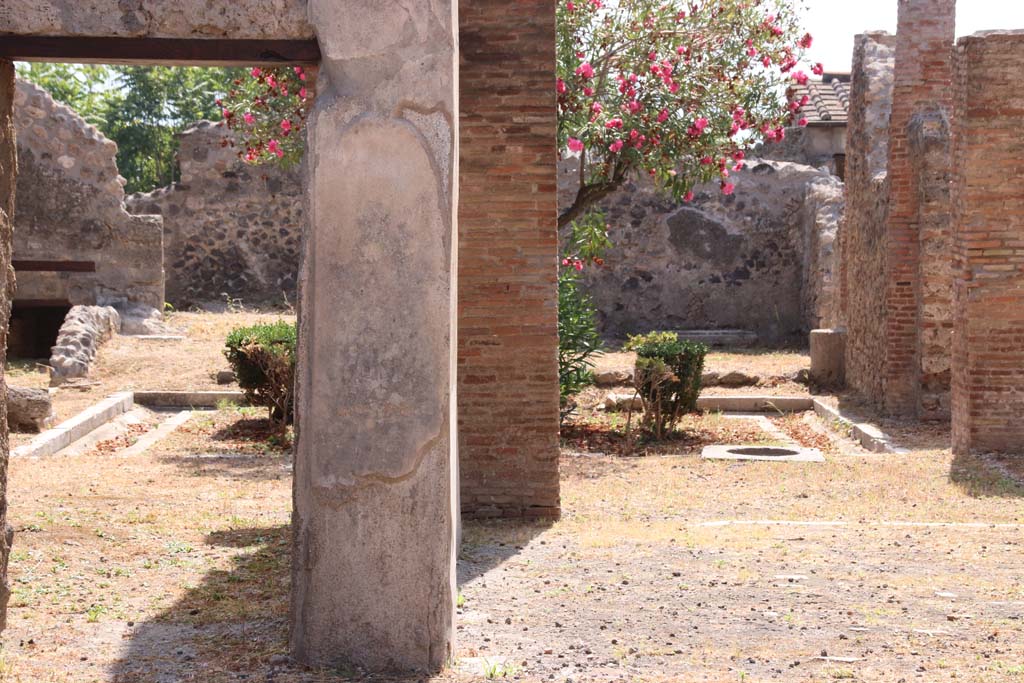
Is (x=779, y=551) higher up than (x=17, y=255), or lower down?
lower down

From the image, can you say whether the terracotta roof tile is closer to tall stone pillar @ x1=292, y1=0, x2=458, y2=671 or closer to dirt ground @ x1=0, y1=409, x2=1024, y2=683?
dirt ground @ x1=0, y1=409, x2=1024, y2=683

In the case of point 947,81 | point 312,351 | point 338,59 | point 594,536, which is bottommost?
point 594,536

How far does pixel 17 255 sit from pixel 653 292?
8.87 metres

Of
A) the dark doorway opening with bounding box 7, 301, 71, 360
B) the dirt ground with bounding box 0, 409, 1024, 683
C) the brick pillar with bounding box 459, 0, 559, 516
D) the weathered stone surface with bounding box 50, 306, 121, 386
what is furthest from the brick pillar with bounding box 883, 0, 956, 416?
the dark doorway opening with bounding box 7, 301, 71, 360

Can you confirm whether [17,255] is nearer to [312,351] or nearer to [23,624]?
[23,624]

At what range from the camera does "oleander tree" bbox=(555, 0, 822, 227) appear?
1121 cm

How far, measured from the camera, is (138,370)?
14258 millimetres

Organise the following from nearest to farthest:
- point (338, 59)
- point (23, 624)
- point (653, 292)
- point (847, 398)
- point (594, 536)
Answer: point (338, 59) < point (23, 624) < point (594, 536) < point (847, 398) < point (653, 292)

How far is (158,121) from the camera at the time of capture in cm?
3203

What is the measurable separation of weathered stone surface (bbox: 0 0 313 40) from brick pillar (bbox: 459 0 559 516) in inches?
123

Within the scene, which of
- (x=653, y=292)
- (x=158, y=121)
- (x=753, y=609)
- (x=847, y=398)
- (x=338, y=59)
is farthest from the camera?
(x=158, y=121)

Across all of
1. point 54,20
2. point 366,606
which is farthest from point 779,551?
point 54,20

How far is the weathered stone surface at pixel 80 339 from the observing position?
13.5 m

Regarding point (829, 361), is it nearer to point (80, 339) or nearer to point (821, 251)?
point (821, 251)
